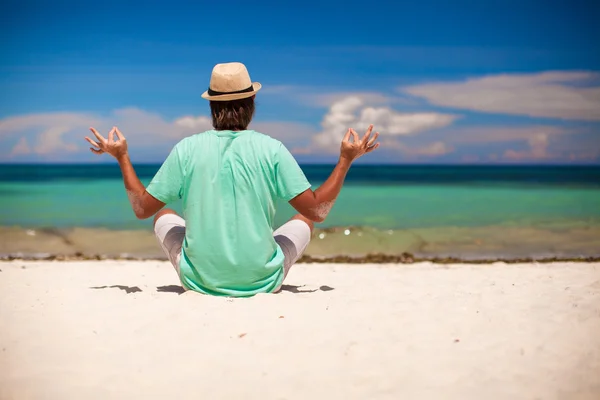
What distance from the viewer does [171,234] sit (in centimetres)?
407

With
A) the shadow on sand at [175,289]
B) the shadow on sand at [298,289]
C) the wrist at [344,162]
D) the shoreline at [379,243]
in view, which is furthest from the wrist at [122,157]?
the shoreline at [379,243]

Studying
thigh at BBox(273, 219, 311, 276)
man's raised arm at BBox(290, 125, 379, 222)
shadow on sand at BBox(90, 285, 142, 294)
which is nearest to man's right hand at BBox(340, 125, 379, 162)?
man's raised arm at BBox(290, 125, 379, 222)

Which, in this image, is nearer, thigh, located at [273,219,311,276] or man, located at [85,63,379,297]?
man, located at [85,63,379,297]

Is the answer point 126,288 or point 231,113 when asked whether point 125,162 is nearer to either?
point 231,113

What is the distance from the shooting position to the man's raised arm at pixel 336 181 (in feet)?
11.3

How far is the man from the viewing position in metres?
3.55

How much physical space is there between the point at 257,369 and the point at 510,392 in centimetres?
105

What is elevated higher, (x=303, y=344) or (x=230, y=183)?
(x=230, y=183)

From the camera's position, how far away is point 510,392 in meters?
2.47

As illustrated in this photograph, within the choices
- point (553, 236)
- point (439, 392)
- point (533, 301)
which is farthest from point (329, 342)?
point (553, 236)

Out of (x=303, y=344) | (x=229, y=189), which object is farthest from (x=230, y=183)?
(x=303, y=344)

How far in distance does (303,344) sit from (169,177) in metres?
1.30

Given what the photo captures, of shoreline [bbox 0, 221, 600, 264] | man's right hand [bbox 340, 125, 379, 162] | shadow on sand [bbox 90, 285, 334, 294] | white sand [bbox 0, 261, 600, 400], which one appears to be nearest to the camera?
white sand [bbox 0, 261, 600, 400]

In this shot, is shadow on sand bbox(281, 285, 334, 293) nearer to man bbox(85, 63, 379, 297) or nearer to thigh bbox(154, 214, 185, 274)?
man bbox(85, 63, 379, 297)
